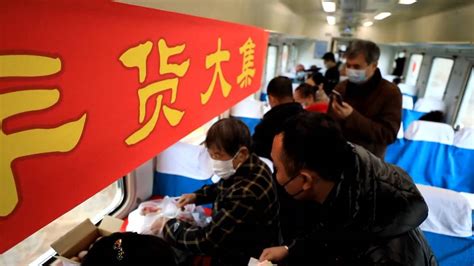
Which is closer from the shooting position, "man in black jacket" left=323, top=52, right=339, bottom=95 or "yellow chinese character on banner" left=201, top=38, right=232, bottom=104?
"yellow chinese character on banner" left=201, top=38, right=232, bottom=104

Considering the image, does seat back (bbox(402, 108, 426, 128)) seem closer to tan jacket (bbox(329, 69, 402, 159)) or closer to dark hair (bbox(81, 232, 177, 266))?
tan jacket (bbox(329, 69, 402, 159))

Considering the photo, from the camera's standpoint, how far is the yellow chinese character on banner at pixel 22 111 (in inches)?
23.0

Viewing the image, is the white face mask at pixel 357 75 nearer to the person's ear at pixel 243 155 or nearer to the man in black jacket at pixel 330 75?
the person's ear at pixel 243 155

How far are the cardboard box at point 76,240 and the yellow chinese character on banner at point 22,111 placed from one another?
79 cm

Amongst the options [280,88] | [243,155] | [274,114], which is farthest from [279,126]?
[243,155]

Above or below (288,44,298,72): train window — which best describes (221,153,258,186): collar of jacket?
below

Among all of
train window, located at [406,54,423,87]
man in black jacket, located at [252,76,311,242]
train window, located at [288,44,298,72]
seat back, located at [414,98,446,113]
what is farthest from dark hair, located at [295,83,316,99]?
train window, located at [288,44,298,72]

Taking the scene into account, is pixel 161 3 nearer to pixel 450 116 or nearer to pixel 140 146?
pixel 140 146

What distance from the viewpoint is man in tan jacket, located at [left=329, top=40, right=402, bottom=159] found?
1900mm

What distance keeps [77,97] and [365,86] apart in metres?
1.91

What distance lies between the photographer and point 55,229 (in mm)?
2334

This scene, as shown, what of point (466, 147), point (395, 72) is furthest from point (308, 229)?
point (395, 72)

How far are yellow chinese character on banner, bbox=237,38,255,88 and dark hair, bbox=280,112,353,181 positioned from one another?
54.1 inches

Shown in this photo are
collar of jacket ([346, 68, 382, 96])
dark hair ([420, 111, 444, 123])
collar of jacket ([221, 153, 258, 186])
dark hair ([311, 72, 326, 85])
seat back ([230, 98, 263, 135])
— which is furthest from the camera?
dark hair ([420, 111, 444, 123])
